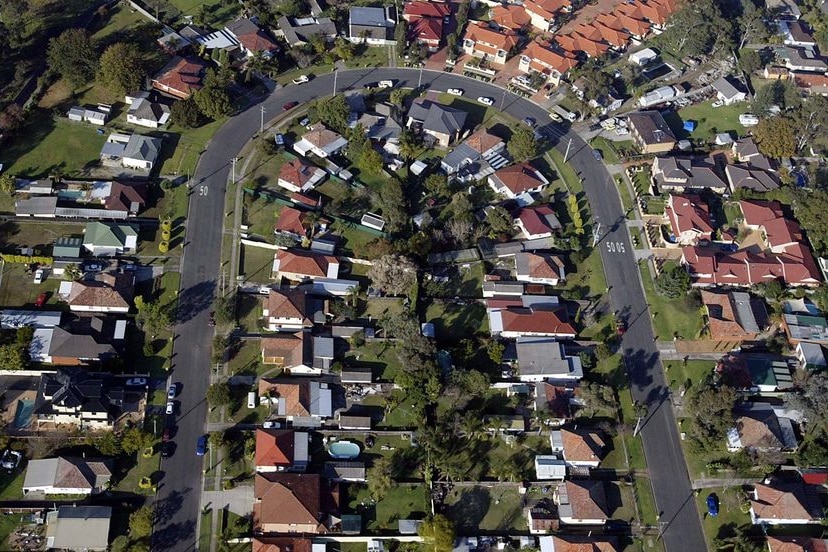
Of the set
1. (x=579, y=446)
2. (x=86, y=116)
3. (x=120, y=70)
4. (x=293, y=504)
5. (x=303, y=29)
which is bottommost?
(x=293, y=504)

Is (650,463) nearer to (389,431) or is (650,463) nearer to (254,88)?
(389,431)

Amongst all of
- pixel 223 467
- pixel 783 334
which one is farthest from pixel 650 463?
pixel 223 467

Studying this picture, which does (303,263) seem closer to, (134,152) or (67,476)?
(134,152)

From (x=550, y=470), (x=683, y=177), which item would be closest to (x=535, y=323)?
(x=550, y=470)

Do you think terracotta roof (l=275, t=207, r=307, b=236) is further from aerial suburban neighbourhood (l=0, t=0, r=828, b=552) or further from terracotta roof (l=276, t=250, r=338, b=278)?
terracotta roof (l=276, t=250, r=338, b=278)

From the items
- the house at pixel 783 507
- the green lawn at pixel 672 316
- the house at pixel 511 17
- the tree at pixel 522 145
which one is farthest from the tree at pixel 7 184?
the house at pixel 783 507
